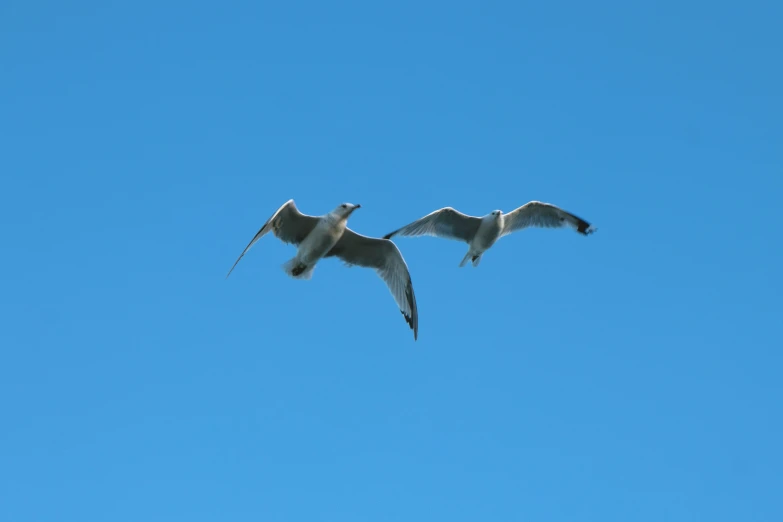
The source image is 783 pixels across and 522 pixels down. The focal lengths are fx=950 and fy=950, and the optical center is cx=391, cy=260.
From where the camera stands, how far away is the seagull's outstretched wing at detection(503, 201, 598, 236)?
19.0m

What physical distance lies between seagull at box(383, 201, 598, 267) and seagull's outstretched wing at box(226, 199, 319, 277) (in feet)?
9.96

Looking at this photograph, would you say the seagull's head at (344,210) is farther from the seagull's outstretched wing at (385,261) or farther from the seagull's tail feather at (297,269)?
the seagull's tail feather at (297,269)

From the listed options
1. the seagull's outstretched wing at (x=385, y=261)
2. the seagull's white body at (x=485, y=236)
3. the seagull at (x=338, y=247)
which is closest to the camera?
the seagull at (x=338, y=247)

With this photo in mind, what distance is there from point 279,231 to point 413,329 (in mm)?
2883

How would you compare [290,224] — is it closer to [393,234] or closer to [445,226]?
[393,234]

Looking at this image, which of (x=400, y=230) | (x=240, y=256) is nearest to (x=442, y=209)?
(x=400, y=230)

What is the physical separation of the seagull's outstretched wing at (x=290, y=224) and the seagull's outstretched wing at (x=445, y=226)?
300 cm

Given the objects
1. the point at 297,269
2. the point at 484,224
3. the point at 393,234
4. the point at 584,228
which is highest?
the point at 584,228

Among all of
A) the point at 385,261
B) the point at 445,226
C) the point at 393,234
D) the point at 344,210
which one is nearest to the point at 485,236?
the point at 445,226

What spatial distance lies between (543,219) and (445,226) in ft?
7.31

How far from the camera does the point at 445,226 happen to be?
18500mm

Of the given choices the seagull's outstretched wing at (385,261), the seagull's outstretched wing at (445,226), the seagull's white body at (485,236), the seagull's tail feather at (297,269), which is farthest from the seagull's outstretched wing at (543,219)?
the seagull's tail feather at (297,269)

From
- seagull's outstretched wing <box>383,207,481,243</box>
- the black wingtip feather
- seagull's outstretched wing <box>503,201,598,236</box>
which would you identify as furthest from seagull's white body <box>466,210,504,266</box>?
the black wingtip feather

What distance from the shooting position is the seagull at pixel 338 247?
14938mm
